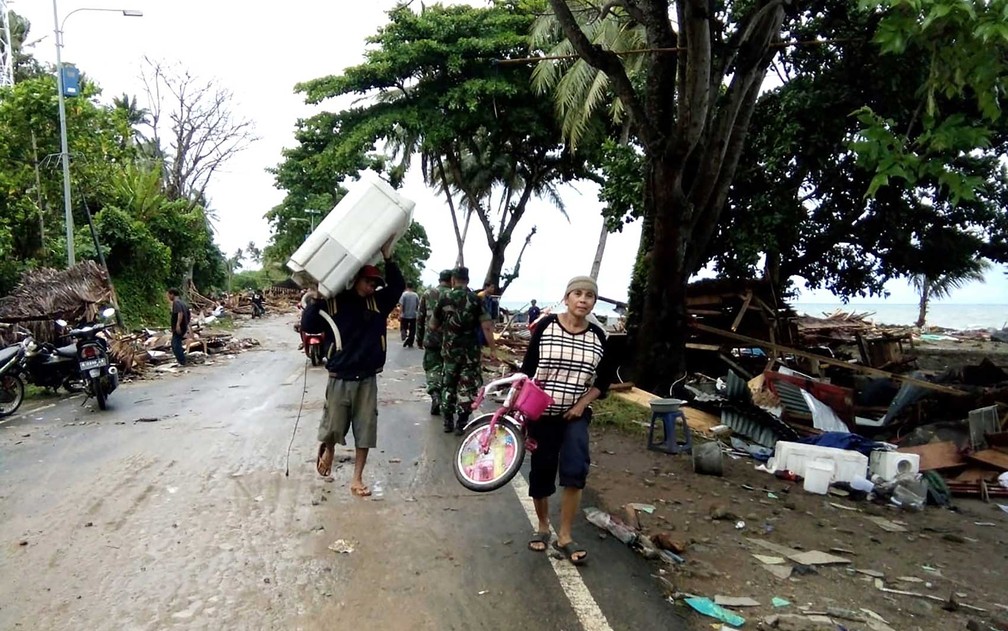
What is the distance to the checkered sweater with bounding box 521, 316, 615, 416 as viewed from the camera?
402 cm

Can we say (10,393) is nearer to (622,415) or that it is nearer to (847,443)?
(622,415)

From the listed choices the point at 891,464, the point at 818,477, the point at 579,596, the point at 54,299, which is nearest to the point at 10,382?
the point at 54,299

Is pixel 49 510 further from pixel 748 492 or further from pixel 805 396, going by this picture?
pixel 805 396

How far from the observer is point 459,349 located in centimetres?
759

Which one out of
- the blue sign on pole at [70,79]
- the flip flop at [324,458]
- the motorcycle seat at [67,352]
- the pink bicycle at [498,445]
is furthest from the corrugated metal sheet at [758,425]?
the blue sign on pole at [70,79]

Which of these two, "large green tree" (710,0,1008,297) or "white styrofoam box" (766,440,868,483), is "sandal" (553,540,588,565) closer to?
"white styrofoam box" (766,440,868,483)

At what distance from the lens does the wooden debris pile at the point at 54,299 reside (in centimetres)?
1191

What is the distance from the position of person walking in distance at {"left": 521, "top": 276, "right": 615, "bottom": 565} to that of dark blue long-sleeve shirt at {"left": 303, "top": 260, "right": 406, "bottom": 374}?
1413 mm

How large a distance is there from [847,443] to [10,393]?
1032cm

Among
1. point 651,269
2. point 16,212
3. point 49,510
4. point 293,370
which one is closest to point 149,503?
point 49,510

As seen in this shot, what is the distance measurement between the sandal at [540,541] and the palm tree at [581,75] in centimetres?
1159

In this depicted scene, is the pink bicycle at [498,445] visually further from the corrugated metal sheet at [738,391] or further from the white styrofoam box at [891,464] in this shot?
the corrugated metal sheet at [738,391]

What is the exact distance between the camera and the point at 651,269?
1001 cm

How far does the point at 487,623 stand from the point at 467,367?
443 centimetres
